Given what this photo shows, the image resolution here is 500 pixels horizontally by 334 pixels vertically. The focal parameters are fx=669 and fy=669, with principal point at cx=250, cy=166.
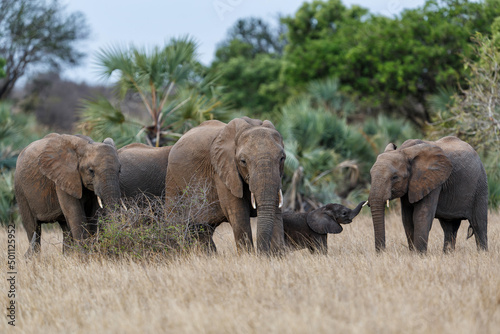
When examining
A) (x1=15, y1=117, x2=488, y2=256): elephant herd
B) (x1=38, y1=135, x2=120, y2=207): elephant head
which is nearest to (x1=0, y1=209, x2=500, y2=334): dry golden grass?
(x1=15, y1=117, x2=488, y2=256): elephant herd

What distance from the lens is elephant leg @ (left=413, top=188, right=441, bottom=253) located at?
28.7 ft

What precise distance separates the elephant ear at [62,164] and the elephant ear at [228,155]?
6.78 ft

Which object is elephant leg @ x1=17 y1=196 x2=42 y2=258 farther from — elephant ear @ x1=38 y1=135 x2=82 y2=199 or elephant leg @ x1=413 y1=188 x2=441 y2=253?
elephant leg @ x1=413 y1=188 x2=441 y2=253

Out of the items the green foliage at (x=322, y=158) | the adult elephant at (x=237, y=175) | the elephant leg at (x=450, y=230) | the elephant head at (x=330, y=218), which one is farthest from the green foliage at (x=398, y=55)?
the adult elephant at (x=237, y=175)

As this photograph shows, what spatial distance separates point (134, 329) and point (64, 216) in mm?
4931

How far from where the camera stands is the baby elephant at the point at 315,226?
30.8 feet

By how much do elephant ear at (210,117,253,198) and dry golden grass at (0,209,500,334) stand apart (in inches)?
38.4

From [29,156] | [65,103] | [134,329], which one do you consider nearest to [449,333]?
[134,329]

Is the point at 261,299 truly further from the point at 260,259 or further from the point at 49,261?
the point at 49,261

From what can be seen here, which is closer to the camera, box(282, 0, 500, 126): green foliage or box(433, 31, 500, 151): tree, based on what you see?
box(433, 31, 500, 151): tree

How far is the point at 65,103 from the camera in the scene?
2074 inches

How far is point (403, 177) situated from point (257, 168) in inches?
86.3

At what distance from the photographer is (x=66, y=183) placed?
30.5 ft

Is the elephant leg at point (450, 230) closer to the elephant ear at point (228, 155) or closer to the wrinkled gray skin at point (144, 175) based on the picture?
the elephant ear at point (228, 155)
